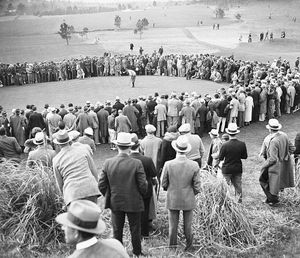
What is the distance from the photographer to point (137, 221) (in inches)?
232

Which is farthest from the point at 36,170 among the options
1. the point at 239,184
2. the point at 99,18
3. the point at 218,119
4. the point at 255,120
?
the point at 99,18

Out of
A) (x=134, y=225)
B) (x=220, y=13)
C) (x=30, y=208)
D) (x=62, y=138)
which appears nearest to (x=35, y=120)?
(x=30, y=208)

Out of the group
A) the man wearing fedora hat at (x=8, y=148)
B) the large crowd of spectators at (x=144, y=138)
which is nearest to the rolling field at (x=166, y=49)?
the large crowd of spectators at (x=144, y=138)

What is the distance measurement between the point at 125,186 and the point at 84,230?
8.50 ft

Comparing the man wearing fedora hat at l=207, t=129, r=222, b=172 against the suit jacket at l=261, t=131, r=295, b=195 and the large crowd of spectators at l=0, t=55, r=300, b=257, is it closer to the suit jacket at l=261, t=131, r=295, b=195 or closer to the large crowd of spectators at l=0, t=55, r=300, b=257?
the large crowd of spectators at l=0, t=55, r=300, b=257

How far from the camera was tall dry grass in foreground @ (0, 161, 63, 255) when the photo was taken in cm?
648

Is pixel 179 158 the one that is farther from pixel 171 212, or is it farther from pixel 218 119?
pixel 218 119

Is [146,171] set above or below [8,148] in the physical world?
above

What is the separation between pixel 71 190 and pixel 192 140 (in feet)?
11.5

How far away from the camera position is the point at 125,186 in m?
5.79

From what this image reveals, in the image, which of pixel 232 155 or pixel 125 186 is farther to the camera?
pixel 232 155

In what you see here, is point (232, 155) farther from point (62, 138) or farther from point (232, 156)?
point (62, 138)

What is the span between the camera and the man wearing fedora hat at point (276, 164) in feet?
27.3

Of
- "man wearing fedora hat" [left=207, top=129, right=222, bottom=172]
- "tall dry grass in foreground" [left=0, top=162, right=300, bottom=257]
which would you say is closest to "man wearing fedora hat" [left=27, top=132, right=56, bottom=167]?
"tall dry grass in foreground" [left=0, top=162, right=300, bottom=257]
